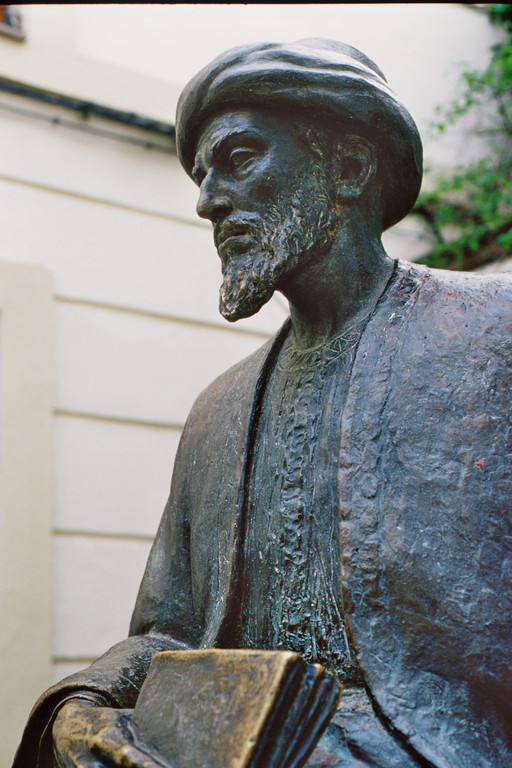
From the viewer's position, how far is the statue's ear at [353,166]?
218cm

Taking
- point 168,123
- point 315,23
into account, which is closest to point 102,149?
point 168,123

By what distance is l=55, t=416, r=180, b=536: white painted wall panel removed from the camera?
4.04 metres

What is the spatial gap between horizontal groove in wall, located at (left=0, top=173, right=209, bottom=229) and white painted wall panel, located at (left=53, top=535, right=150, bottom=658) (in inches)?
59.3

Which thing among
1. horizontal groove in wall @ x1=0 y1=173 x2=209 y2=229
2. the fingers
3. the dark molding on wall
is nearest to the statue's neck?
the fingers

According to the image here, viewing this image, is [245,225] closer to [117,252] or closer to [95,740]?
[95,740]

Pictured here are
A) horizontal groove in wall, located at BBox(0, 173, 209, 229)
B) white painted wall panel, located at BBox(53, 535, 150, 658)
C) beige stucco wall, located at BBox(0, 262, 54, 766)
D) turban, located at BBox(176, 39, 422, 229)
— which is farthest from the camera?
horizontal groove in wall, located at BBox(0, 173, 209, 229)

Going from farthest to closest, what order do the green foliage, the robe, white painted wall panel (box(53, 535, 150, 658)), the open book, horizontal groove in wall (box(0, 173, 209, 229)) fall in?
the green foliage
horizontal groove in wall (box(0, 173, 209, 229))
white painted wall panel (box(53, 535, 150, 658))
the robe
the open book

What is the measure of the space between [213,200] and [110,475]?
2.26m

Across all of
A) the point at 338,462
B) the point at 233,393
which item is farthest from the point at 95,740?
the point at 233,393

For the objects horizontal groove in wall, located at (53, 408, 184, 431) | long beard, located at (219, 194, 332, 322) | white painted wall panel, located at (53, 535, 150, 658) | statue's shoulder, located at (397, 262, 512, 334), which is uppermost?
long beard, located at (219, 194, 332, 322)

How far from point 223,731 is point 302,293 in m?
1.05

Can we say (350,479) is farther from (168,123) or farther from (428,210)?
(428,210)

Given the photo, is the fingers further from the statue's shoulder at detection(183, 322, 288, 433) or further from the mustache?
the mustache

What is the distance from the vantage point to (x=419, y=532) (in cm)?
182
